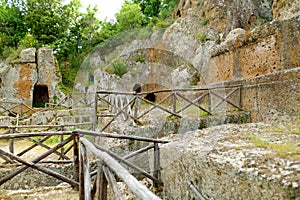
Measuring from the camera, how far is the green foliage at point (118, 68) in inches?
684

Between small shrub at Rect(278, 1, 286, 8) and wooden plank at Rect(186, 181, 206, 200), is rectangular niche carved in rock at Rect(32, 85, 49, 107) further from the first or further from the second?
wooden plank at Rect(186, 181, 206, 200)

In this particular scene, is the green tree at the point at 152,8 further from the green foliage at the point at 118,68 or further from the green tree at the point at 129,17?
the green foliage at the point at 118,68

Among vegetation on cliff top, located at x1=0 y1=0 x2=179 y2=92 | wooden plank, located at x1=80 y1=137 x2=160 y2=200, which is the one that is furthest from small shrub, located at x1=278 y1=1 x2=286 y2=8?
vegetation on cliff top, located at x1=0 y1=0 x2=179 y2=92

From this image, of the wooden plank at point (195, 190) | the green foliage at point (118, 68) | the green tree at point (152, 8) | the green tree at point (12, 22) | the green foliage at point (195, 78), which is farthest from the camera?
the green tree at point (152, 8)

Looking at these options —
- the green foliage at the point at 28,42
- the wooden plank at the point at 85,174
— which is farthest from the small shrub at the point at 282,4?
the green foliage at the point at 28,42

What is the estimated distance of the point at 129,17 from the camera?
2248 centimetres

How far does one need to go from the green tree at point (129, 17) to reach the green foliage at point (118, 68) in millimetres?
6769

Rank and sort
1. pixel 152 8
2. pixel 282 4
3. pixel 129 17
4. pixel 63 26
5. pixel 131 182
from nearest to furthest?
pixel 131 182 < pixel 282 4 < pixel 63 26 < pixel 129 17 < pixel 152 8

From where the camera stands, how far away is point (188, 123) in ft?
18.4

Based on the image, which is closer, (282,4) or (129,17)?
(282,4)

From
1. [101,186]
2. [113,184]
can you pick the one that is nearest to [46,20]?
[101,186]

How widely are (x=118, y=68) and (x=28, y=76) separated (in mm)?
6492

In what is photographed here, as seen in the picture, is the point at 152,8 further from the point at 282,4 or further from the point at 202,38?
the point at 282,4

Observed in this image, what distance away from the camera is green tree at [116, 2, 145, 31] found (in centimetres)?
2238
